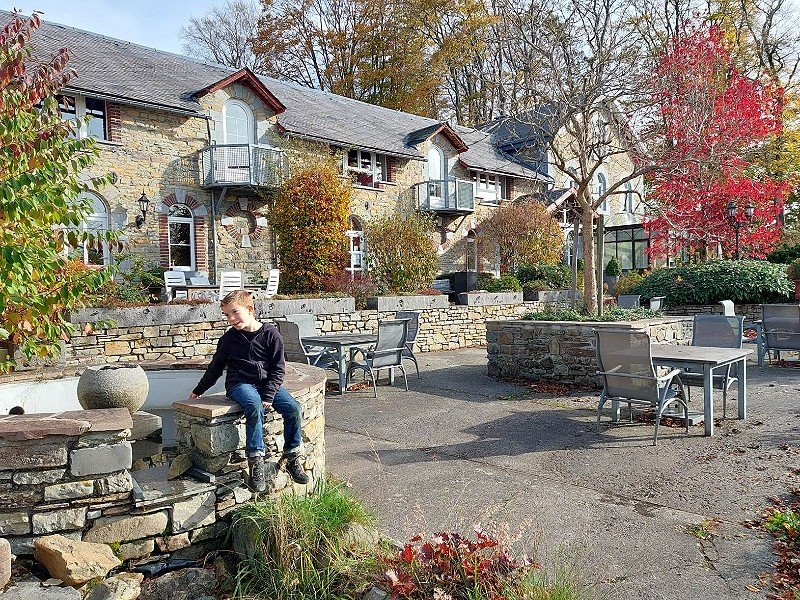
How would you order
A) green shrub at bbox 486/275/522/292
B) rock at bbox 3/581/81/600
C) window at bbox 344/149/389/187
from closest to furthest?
rock at bbox 3/581/81/600 < green shrub at bbox 486/275/522/292 < window at bbox 344/149/389/187

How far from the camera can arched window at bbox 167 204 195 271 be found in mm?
17406

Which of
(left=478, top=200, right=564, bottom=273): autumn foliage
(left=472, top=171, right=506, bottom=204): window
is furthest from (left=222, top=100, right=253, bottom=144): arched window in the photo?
(left=472, top=171, right=506, bottom=204): window

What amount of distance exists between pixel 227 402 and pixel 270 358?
1.33 ft

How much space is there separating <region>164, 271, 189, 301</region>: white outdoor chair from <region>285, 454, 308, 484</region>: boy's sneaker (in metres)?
11.3

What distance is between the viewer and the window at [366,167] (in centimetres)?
2178

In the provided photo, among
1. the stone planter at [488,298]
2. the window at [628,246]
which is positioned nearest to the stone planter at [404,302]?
the stone planter at [488,298]

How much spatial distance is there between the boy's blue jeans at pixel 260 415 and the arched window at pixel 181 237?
14.2 metres

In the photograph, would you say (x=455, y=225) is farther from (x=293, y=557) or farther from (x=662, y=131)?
(x=293, y=557)

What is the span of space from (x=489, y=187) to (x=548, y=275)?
8.43 meters

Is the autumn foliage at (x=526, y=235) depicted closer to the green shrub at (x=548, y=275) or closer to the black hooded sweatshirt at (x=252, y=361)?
the green shrub at (x=548, y=275)

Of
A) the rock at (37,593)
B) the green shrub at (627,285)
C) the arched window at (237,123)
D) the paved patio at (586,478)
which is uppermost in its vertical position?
the arched window at (237,123)

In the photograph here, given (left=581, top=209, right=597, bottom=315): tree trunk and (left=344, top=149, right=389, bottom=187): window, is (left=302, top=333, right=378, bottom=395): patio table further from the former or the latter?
(left=344, top=149, right=389, bottom=187): window

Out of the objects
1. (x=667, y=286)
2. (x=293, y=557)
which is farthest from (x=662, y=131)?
(x=293, y=557)

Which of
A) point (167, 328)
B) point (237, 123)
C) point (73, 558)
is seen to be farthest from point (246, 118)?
point (73, 558)
